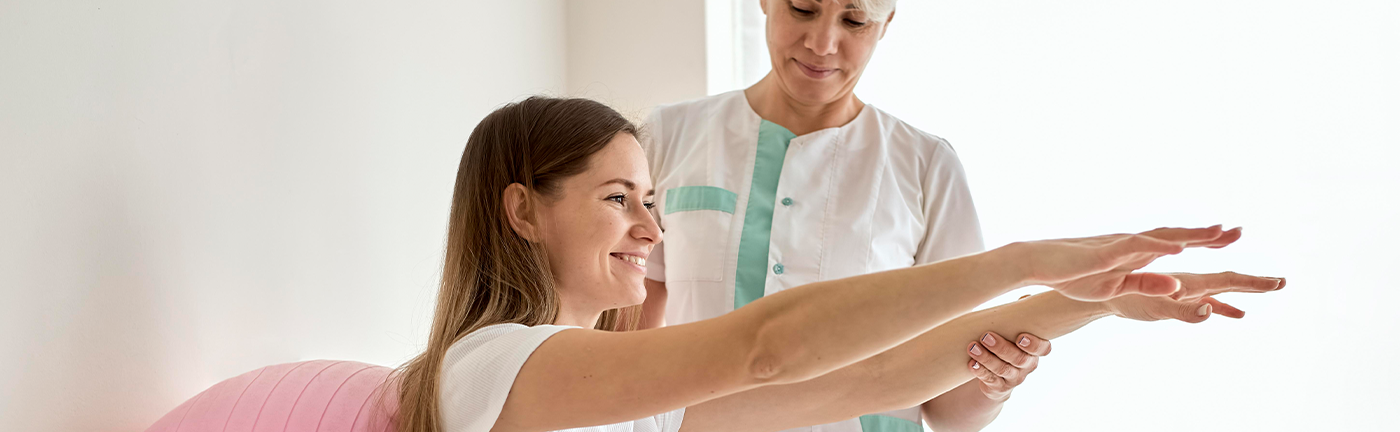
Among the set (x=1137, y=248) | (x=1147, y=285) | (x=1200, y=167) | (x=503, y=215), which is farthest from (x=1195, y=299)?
(x=1200, y=167)

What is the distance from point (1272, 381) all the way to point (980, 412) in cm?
115

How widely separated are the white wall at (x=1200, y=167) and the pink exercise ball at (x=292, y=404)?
1853 mm

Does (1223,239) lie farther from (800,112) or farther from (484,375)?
(800,112)

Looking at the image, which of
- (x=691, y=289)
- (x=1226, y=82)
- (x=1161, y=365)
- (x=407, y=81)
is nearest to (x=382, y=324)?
(x=407, y=81)

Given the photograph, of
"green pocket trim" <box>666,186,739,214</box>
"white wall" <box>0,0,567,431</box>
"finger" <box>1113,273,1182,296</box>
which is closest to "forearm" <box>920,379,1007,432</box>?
"green pocket trim" <box>666,186,739,214</box>

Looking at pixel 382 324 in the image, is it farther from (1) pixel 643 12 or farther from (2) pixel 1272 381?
(2) pixel 1272 381

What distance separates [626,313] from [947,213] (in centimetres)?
61

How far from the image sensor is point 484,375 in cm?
96

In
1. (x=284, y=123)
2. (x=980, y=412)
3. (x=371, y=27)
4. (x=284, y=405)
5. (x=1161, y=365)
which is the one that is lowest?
(x=1161, y=365)

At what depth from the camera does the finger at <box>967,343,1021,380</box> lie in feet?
3.85

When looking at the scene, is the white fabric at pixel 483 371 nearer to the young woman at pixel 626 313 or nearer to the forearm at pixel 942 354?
the young woman at pixel 626 313

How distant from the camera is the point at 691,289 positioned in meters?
1.65

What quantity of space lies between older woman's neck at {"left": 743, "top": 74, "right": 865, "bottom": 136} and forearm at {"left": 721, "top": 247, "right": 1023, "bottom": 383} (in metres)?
0.90

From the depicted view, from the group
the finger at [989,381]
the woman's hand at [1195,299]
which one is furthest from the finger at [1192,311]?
the finger at [989,381]
